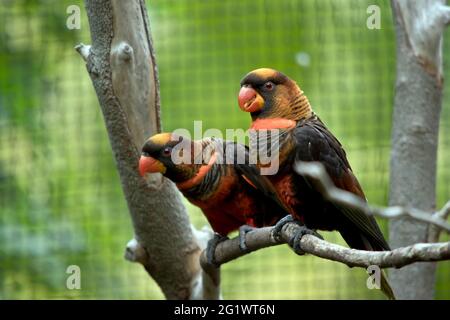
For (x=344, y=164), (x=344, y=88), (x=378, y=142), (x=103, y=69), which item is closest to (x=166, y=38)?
(x=344, y=88)

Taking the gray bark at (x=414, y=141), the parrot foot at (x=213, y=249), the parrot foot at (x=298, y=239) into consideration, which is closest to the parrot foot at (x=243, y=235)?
the parrot foot at (x=213, y=249)

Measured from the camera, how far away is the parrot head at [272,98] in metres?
2.14

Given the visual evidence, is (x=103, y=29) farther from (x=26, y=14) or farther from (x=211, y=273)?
(x=26, y=14)

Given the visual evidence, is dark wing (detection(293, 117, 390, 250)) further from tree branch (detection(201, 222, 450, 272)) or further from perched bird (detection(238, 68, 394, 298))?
tree branch (detection(201, 222, 450, 272))

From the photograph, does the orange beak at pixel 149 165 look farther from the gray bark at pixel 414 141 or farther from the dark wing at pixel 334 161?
the gray bark at pixel 414 141

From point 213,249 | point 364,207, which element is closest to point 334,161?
point 213,249

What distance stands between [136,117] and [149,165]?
16cm

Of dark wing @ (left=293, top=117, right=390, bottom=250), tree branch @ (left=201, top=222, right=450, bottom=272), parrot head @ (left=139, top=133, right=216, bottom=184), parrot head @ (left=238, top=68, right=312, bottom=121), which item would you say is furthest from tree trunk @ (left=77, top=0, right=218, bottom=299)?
dark wing @ (left=293, top=117, right=390, bottom=250)

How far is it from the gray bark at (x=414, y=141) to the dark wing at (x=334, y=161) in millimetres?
538

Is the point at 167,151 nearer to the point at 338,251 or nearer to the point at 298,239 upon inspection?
the point at 298,239

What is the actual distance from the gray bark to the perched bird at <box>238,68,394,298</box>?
0.52 m

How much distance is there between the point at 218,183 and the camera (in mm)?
2314

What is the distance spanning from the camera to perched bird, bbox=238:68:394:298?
2021 mm
